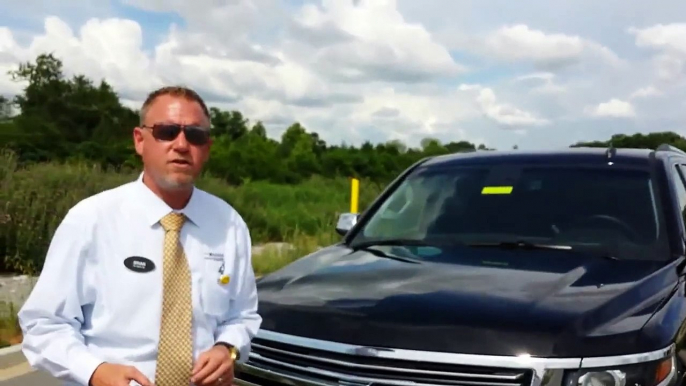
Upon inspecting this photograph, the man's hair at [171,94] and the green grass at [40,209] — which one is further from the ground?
the man's hair at [171,94]

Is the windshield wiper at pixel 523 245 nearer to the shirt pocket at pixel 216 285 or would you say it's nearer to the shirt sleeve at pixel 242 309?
the shirt sleeve at pixel 242 309

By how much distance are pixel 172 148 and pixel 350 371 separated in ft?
3.56

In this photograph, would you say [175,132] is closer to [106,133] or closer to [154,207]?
[154,207]

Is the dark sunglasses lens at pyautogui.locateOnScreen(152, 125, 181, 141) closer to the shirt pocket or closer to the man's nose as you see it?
the man's nose

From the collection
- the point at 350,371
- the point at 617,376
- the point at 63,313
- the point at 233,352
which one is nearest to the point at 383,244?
the point at 350,371

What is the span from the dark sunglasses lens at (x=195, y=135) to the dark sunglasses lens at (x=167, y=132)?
1.0 inches

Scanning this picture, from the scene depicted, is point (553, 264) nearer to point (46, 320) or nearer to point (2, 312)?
point (46, 320)

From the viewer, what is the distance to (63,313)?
226cm

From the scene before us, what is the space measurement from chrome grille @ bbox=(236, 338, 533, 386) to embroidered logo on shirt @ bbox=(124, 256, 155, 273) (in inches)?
37.2

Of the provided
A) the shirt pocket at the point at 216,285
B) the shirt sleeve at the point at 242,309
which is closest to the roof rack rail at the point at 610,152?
the shirt sleeve at the point at 242,309

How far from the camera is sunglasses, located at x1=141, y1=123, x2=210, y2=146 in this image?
94.7 inches

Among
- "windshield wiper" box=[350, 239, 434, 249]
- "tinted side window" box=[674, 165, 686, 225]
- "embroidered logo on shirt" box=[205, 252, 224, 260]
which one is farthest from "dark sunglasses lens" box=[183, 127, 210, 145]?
"tinted side window" box=[674, 165, 686, 225]

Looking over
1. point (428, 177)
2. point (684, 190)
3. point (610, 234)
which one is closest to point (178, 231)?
point (610, 234)

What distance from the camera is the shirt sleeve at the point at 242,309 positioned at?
2519 millimetres
